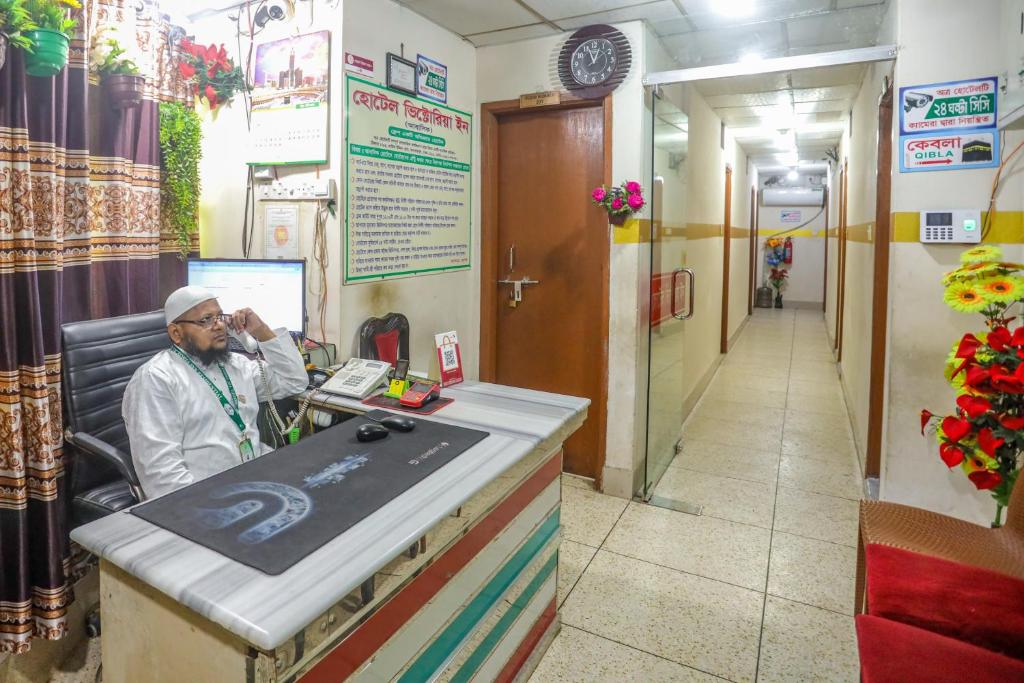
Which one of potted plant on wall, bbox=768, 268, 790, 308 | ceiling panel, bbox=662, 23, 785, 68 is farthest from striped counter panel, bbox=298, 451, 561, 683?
potted plant on wall, bbox=768, 268, 790, 308

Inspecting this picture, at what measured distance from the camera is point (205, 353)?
2.04 metres

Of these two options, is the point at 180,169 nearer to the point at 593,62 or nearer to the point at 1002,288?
the point at 593,62

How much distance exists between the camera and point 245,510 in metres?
1.34

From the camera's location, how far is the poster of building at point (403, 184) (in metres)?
2.72

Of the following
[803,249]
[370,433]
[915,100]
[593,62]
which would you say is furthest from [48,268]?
[803,249]

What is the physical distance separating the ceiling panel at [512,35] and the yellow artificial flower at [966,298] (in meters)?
2.28

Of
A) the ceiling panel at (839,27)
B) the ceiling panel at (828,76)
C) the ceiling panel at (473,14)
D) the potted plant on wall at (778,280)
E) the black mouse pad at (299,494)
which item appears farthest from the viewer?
the potted plant on wall at (778,280)

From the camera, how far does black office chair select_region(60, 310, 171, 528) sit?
201 centimetres

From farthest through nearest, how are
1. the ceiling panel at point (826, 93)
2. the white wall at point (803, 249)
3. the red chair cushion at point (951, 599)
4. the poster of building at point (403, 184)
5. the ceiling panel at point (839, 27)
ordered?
the white wall at point (803, 249)
the ceiling panel at point (826, 93)
the ceiling panel at point (839, 27)
the poster of building at point (403, 184)
the red chair cushion at point (951, 599)

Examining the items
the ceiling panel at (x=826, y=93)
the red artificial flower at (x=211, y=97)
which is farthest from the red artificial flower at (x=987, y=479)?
the ceiling panel at (x=826, y=93)

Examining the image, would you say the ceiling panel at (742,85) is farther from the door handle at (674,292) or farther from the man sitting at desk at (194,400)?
the man sitting at desk at (194,400)

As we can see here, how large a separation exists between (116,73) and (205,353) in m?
1.22

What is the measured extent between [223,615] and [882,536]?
5.77 ft

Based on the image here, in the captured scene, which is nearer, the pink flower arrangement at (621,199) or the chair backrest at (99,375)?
the chair backrest at (99,375)
